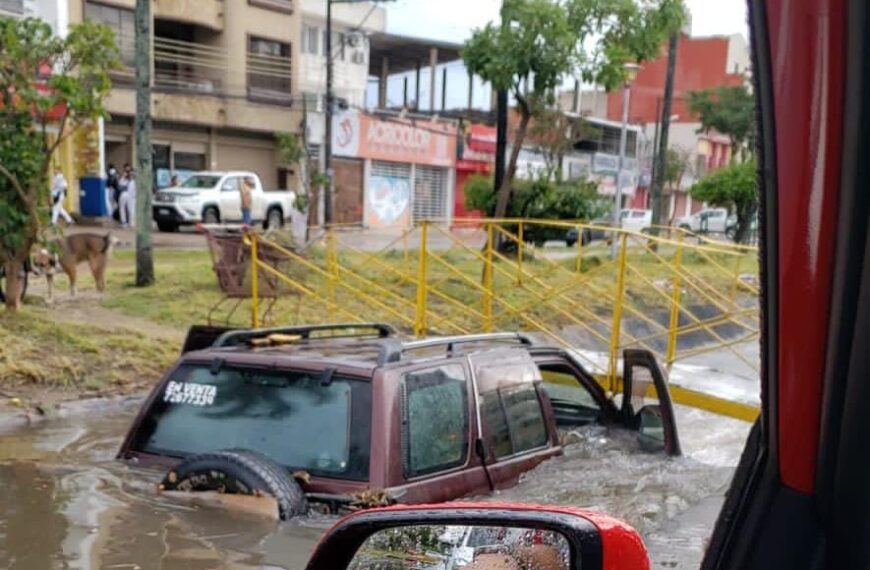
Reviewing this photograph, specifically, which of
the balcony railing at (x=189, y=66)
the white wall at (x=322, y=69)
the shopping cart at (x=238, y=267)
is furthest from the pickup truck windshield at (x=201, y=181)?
the shopping cart at (x=238, y=267)

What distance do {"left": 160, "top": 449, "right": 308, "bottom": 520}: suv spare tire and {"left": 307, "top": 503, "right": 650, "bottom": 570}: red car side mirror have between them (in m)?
1.90

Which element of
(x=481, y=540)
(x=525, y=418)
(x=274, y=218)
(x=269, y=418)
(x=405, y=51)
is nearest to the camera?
(x=481, y=540)

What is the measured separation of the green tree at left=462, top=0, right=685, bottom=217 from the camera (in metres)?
13.4

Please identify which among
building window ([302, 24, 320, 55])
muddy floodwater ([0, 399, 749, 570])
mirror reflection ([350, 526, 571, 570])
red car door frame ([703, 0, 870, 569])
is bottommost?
muddy floodwater ([0, 399, 749, 570])

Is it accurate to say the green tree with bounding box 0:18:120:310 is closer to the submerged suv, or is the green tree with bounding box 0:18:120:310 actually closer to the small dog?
the small dog

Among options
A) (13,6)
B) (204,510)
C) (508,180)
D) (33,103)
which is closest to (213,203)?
(13,6)

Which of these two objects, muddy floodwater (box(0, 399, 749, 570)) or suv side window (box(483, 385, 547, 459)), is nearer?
muddy floodwater (box(0, 399, 749, 570))

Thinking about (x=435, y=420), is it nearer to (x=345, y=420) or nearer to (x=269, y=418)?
(x=345, y=420)

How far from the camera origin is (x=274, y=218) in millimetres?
29375

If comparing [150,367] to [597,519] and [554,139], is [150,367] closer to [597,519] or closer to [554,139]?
[597,519]

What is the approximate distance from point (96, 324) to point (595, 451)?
7392 mm

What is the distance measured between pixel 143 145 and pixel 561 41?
21.3 ft

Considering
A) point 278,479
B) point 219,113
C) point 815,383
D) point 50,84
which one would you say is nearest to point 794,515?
point 815,383

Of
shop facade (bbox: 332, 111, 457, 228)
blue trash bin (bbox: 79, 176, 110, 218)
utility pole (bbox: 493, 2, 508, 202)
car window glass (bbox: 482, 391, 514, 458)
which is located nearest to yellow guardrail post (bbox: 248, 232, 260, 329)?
car window glass (bbox: 482, 391, 514, 458)
